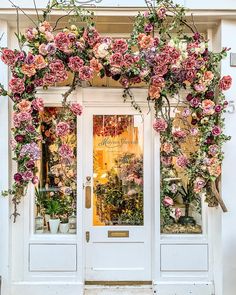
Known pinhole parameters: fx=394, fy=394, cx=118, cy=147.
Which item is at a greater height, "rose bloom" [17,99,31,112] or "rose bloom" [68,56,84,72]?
"rose bloom" [68,56,84,72]

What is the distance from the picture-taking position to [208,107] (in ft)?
13.5

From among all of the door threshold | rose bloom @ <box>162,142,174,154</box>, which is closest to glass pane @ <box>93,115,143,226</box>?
rose bloom @ <box>162,142,174,154</box>

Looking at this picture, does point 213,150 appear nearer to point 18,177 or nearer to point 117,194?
point 117,194

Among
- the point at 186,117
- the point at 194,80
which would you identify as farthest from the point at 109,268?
the point at 194,80

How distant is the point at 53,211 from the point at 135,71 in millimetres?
1950

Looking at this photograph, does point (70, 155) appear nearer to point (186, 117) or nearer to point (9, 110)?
point (9, 110)

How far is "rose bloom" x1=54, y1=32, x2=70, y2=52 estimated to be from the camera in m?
3.98

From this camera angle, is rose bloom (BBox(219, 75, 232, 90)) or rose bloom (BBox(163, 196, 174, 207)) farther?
rose bloom (BBox(163, 196, 174, 207))

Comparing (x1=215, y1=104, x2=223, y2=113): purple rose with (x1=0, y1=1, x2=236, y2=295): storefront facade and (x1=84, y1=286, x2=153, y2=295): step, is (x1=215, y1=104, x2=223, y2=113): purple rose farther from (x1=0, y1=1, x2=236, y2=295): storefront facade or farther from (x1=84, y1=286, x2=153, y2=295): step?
(x1=84, y1=286, x2=153, y2=295): step

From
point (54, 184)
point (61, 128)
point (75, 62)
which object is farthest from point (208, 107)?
point (54, 184)

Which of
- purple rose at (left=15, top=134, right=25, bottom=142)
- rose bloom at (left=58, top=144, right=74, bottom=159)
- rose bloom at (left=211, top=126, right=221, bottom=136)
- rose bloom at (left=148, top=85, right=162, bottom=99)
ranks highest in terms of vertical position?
rose bloom at (left=148, top=85, right=162, bottom=99)

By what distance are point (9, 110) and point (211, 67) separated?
2.27m

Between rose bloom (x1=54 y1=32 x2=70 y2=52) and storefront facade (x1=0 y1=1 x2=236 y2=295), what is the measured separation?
51 centimetres

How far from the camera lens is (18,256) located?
180 inches
